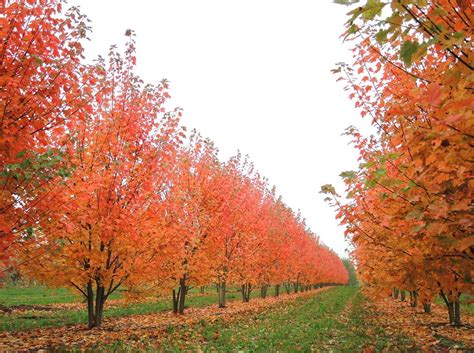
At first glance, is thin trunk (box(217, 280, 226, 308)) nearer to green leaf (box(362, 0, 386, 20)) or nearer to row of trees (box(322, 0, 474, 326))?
row of trees (box(322, 0, 474, 326))

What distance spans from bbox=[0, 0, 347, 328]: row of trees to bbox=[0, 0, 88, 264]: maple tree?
17 mm

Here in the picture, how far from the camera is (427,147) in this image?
11.1ft

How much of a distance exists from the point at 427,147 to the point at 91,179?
682 centimetres

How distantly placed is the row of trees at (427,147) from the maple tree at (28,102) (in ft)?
13.3

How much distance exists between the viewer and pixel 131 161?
29.8ft

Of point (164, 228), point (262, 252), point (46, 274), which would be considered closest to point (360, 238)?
point (164, 228)

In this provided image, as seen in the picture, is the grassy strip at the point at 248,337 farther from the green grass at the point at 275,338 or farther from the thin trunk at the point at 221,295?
the thin trunk at the point at 221,295

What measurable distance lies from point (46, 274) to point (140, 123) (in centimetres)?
447

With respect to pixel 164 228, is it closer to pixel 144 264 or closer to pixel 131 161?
pixel 144 264

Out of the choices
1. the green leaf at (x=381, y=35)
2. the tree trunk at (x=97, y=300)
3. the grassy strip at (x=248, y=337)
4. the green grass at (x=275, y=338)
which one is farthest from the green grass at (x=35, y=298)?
the green leaf at (x=381, y=35)

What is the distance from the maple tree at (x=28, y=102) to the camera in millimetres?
4520

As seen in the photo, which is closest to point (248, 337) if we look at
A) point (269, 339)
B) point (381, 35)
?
point (269, 339)

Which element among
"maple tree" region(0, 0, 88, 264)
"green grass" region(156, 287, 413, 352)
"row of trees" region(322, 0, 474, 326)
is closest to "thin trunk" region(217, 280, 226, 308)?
"green grass" region(156, 287, 413, 352)

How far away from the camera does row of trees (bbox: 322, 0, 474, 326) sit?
6.97ft
